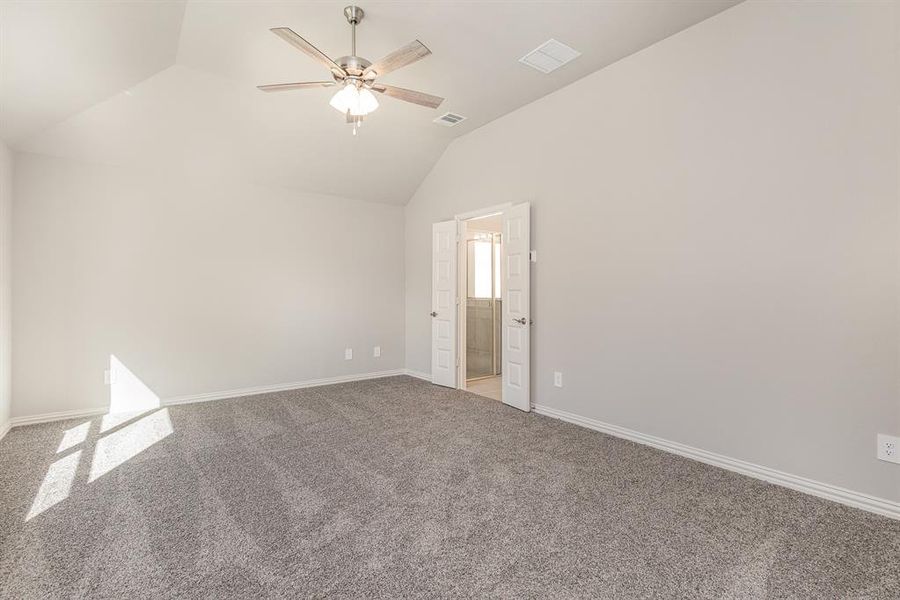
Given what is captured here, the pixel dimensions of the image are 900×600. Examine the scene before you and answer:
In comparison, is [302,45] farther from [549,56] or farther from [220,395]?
[220,395]

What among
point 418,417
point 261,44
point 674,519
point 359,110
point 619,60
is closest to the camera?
point 674,519

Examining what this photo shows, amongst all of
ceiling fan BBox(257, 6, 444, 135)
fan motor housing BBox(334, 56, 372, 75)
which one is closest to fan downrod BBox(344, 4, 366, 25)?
ceiling fan BBox(257, 6, 444, 135)

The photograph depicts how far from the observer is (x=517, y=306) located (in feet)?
13.6

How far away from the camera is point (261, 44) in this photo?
9.77 ft

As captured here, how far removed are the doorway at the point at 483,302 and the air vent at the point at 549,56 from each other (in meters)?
2.95

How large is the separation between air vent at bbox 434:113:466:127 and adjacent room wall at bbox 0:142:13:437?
390cm

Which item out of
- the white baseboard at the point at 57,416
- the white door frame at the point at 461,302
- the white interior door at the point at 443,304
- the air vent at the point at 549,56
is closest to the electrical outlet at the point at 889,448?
the air vent at the point at 549,56

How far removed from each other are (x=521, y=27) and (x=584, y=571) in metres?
3.32

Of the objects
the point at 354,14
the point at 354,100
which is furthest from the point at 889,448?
the point at 354,14

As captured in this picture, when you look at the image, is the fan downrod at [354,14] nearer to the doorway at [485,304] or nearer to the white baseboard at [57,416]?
the doorway at [485,304]

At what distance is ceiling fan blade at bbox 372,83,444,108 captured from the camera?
265 centimetres

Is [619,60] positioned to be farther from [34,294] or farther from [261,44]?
[34,294]

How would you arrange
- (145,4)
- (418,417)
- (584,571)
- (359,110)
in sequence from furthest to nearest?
(418,417), (359,110), (145,4), (584,571)

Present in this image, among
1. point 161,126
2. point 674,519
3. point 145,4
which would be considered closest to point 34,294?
point 161,126
